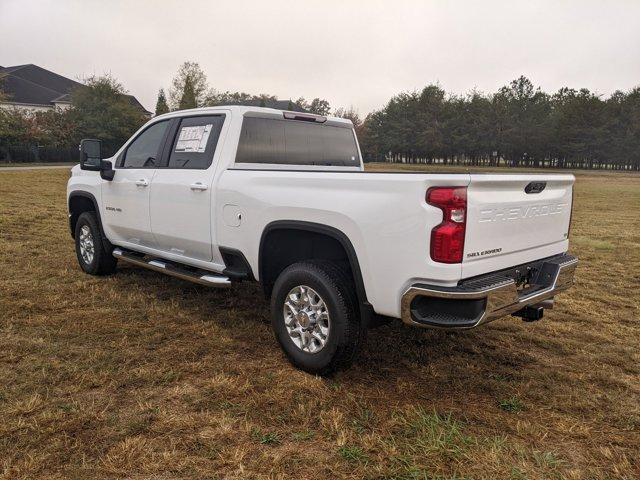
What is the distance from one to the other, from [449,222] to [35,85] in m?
75.2

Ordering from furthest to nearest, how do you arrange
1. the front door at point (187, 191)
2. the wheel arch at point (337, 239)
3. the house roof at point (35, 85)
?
the house roof at point (35, 85) → the front door at point (187, 191) → the wheel arch at point (337, 239)

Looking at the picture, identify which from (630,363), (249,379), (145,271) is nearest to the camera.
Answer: (249,379)

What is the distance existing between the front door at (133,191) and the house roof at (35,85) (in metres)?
57.0

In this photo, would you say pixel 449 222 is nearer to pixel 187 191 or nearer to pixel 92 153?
pixel 187 191

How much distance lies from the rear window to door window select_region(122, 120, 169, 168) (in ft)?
3.66

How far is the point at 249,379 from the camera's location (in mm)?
3514

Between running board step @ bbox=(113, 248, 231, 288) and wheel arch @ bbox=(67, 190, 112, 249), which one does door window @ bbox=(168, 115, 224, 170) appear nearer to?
running board step @ bbox=(113, 248, 231, 288)

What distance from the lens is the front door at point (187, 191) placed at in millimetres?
4344

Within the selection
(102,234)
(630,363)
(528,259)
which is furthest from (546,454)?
(102,234)

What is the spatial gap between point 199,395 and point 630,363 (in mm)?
3296

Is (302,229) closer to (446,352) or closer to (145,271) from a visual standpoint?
(446,352)

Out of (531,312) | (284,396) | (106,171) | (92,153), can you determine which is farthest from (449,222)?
(92,153)

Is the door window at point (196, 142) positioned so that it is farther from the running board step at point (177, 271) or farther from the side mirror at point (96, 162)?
the side mirror at point (96, 162)

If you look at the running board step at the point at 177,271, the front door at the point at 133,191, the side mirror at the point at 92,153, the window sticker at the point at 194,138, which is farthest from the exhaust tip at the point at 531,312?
the side mirror at the point at 92,153
